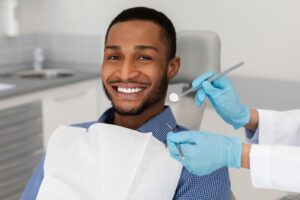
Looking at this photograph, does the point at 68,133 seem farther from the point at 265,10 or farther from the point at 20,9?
the point at 20,9

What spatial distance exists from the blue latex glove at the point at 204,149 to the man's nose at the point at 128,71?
383 mm

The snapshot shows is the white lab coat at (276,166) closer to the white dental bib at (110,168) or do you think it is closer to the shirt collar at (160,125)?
the white dental bib at (110,168)

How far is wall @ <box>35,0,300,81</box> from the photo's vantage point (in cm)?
260

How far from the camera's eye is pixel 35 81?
9.64ft

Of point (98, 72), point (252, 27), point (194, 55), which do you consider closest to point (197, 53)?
point (194, 55)

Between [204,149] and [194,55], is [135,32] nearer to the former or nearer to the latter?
[194,55]

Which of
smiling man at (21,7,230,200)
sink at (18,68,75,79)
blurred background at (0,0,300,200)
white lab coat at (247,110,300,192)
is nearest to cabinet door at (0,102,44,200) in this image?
blurred background at (0,0,300,200)

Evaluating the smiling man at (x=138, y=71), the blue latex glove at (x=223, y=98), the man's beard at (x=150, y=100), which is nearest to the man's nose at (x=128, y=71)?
the smiling man at (x=138, y=71)

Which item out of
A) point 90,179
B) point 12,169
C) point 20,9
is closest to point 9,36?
point 20,9

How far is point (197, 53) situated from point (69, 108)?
1.51 metres

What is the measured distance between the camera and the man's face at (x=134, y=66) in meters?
1.55

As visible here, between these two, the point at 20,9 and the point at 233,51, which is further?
the point at 20,9

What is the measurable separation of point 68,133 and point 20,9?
91.3 inches

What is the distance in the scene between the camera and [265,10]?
2658 millimetres
